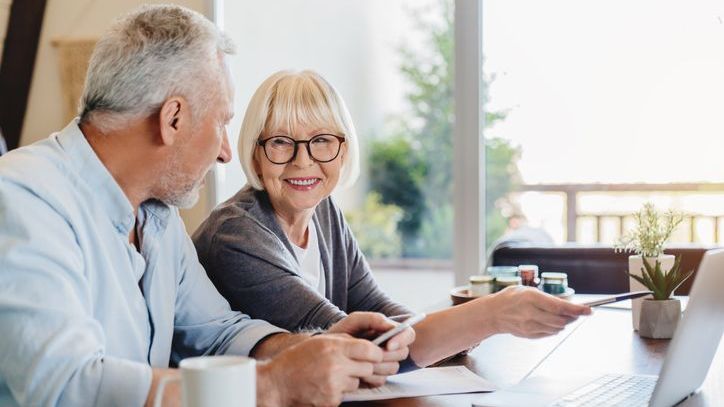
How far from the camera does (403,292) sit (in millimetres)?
6066

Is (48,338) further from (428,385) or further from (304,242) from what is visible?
(304,242)

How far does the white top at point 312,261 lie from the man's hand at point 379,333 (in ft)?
1.81

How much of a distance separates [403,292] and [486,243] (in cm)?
267

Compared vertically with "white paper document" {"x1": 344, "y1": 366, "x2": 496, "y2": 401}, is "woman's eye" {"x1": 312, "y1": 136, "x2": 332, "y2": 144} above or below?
above

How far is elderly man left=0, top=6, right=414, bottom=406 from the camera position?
114cm

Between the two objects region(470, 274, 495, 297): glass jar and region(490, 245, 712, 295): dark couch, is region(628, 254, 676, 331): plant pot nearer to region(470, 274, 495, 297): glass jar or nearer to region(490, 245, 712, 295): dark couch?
region(470, 274, 495, 297): glass jar

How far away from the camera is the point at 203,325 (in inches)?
66.0

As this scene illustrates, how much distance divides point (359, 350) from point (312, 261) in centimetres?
89

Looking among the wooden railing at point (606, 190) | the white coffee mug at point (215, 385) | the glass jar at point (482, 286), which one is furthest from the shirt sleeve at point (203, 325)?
the wooden railing at point (606, 190)

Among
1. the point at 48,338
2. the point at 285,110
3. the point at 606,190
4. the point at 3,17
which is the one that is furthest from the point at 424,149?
the point at 48,338

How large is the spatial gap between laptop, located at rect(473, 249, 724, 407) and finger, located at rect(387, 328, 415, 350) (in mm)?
144

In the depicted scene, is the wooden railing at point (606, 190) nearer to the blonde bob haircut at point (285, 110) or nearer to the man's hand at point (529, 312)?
the blonde bob haircut at point (285, 110)

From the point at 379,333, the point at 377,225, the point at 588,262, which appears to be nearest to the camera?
the point at 379,333

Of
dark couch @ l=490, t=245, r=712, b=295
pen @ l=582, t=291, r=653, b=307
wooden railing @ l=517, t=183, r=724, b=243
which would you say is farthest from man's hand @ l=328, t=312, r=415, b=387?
wooden railing @ l=517, t=183, r=724, b=243
